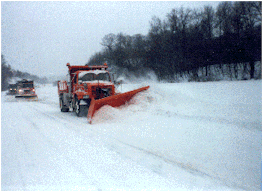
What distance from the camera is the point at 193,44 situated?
20.4 meters

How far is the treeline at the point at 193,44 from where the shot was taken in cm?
1229

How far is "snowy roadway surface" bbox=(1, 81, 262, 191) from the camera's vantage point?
2.97 metres

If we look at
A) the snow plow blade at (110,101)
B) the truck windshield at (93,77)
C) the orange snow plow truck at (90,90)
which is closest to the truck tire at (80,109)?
the orange snow plow truck at (90,90)

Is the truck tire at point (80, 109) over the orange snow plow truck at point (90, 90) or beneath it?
beneath

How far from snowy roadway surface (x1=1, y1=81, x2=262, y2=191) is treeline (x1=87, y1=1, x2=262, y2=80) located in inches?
267

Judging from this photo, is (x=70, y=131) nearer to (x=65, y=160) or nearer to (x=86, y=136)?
(x=86, y=136)

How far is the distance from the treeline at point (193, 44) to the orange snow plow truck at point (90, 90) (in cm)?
339

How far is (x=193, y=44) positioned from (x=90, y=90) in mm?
15342

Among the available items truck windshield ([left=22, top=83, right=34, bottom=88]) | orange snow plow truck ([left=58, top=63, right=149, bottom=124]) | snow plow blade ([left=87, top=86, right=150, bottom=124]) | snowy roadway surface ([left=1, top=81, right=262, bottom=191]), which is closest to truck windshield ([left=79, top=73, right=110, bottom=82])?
orange snow plow truck ([left=58, top=63, right=149, bottom=124])

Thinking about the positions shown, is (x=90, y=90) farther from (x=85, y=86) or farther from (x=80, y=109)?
(x=80, y=109)

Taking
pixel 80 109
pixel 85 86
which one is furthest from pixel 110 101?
pixel 80 109

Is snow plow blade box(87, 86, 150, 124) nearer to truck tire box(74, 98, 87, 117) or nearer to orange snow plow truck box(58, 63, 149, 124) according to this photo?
orange snow plow truck box(58, 63, 149, 124)

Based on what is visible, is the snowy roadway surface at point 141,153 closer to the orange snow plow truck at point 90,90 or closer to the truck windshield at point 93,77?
the orange snow plow truck at point 90,90

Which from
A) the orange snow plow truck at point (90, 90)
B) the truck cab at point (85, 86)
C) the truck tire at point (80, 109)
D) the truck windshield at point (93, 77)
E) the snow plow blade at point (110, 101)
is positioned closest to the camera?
the snow plow blade at point (110, 101)
